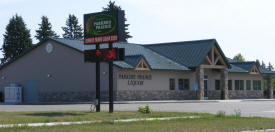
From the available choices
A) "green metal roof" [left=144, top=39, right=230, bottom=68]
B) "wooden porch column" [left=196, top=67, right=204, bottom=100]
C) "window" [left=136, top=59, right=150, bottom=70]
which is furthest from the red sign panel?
"wooden porch column" [left=196, top=67, right=204, bottom=100]

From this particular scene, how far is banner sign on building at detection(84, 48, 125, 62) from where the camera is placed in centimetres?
2431

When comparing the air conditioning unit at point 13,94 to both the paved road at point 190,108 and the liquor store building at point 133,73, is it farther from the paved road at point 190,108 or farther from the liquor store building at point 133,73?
the paved road at point 190,108

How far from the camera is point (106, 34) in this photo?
25.1 meters

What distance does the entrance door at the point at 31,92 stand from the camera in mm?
48406

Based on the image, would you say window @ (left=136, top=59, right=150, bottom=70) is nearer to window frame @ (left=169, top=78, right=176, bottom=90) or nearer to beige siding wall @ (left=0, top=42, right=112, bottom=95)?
beige siding wall @ (left=0, top=42, right=112, bottom=95)

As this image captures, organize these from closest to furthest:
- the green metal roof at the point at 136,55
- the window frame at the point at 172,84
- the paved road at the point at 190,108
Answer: the paved road at the point at 190,108, the green metal roof at the point at 136,55, the window frame at the point at 172,84

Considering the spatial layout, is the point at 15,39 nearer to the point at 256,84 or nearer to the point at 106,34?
the point at 256,84

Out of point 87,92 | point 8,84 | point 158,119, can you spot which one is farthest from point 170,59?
point 158,119

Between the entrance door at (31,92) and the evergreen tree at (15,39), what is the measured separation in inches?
1209

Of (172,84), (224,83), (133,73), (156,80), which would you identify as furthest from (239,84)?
(133,73)

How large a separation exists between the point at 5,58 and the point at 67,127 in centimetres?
6624

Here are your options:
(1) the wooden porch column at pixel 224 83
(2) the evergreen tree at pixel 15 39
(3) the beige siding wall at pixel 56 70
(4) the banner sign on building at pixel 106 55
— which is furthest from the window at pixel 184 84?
(2) the evergreen tree at pixel 15 39

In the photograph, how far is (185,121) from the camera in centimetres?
1912

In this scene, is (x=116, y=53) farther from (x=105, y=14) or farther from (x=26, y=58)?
(x=26, y=58)
